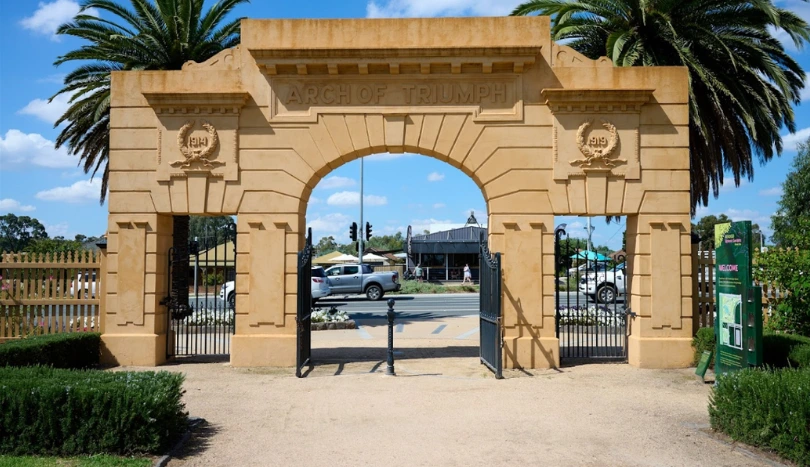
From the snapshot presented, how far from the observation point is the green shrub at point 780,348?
393 inches

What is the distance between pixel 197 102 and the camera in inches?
459

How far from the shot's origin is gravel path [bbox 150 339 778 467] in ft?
21.6

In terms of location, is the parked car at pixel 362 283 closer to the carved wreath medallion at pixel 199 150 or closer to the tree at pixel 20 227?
the carved wreath medallion at pixel 199 150

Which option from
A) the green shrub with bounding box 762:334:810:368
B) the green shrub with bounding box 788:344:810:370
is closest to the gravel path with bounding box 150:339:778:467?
the green shrub with bounding box 762:334:810:368

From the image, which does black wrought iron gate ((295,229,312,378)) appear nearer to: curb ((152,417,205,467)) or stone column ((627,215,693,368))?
curb ((152,417,205,467))

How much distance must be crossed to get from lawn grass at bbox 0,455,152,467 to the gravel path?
1.39 feet

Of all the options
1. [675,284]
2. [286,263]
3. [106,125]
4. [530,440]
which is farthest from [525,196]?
[106,125]

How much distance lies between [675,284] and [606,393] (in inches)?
121

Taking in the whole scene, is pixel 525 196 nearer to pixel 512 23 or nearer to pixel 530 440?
pixel 512 23

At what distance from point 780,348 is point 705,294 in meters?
2.23

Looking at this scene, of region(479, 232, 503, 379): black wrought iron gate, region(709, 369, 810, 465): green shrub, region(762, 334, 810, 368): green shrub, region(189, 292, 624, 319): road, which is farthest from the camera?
region(189, 292, 624, 319): road

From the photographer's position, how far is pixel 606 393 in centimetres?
962

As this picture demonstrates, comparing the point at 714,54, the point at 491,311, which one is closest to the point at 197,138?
the point at 491,311

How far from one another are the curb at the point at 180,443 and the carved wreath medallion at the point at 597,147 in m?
7.49
